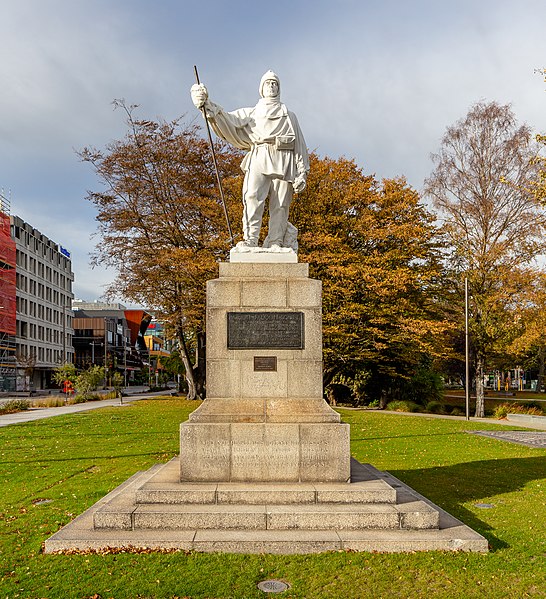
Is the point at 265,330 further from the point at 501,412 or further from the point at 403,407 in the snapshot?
the point at 403,407

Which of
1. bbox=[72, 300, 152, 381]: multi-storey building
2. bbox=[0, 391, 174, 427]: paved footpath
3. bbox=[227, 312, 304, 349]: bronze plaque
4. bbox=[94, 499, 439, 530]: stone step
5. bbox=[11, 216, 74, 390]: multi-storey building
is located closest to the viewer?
bbox=[94, 499, 439, 530]: stone step

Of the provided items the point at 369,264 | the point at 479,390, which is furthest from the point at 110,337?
the point at 479,390

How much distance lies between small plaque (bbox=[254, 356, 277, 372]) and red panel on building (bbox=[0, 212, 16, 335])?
193ft

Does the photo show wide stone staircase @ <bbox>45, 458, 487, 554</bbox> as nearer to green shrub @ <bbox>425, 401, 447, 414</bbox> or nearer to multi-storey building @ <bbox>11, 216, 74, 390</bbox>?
green shrub @ <bbox>425, 401, 447, 414</bbox>

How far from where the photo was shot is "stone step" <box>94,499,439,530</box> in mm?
6480

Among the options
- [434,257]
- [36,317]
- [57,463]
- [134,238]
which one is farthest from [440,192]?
[36,317]

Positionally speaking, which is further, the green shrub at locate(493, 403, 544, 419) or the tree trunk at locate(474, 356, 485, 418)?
the tree trunk at locate(474, 356, 485, 418)

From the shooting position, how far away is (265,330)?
8.27m

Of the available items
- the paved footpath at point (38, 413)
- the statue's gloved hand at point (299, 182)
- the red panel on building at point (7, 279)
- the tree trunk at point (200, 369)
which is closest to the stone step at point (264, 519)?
the statue's gloved hand at point (299, 182)

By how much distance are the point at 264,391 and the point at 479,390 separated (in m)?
24.2

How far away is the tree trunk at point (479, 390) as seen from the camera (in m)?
29.1

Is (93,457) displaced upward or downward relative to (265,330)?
downward

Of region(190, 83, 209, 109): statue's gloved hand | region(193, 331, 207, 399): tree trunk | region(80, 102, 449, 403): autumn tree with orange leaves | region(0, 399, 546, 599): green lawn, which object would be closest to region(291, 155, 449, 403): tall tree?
region(80, 102, 449, 403): autumn tree with orange leaves

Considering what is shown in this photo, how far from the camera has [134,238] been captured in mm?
33406
